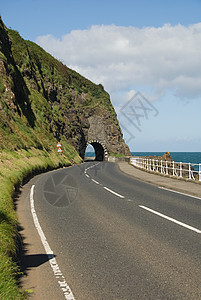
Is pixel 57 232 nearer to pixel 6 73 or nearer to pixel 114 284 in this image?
pixel 114 284

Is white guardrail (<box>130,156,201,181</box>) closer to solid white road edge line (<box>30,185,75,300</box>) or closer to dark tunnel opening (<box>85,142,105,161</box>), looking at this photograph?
solid white road edge line (<box>30,185,75,300</box>)

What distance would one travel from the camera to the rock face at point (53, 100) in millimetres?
40094

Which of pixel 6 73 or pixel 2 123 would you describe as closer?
pixel 2 123

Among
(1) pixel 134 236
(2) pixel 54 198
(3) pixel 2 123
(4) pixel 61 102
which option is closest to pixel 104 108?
(4) pixel 61 102

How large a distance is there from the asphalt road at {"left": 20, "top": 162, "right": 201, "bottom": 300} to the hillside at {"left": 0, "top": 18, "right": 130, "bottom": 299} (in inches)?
36.4

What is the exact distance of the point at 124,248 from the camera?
232 inches

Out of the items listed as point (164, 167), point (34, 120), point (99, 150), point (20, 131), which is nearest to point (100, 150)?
point (99, 150)

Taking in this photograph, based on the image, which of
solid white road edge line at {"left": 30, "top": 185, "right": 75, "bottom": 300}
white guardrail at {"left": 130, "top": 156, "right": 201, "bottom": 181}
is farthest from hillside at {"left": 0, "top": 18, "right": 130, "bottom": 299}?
white guardrail at {"left": 130, "top": 156, "right": 201, "bottom": 181}

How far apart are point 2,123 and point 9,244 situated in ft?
83.4

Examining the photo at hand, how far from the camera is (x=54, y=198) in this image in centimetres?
1255

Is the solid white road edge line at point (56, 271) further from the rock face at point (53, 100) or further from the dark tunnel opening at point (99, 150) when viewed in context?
the dark tunnel opening at point (99, 150)

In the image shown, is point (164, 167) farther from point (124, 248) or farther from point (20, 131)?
point (124, 248)

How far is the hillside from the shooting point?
7.43m

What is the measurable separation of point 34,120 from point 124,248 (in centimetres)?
4072
